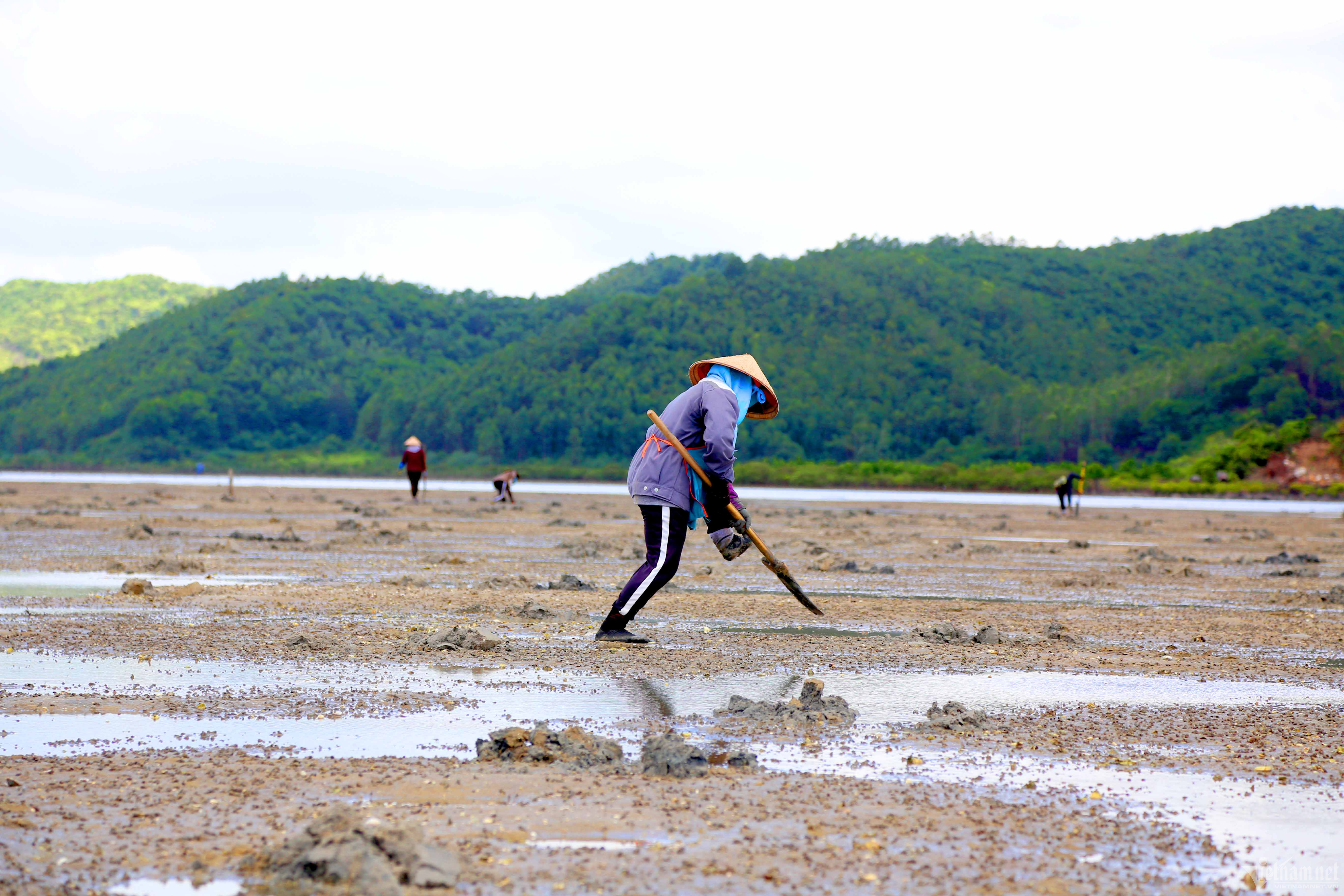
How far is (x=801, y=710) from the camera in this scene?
22.0 ft

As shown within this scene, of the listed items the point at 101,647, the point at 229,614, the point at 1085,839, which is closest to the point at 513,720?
the point at 1085,839

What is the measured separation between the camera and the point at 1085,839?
15.4ft

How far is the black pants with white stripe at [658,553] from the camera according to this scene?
9.21 meters

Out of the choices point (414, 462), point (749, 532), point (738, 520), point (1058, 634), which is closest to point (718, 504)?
point (738, 520)

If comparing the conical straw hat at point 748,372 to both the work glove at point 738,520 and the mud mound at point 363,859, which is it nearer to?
the work glove at point 738,520

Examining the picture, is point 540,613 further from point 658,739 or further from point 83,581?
point 83,581

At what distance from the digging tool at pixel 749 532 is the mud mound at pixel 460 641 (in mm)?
1874

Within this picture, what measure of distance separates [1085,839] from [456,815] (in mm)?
2343

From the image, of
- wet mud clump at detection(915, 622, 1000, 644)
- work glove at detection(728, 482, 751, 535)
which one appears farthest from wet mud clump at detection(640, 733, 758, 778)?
wet mud clump at detection(915, 622, 1000, 644)

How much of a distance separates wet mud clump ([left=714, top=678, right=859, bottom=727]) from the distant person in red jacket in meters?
30.6

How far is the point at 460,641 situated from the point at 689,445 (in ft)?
7.20

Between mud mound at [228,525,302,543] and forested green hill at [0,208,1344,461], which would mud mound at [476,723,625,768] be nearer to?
mud mound at [228,525,302,543]

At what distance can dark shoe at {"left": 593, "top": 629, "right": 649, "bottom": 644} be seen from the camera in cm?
930

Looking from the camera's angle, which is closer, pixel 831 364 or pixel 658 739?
pixel 658 739
